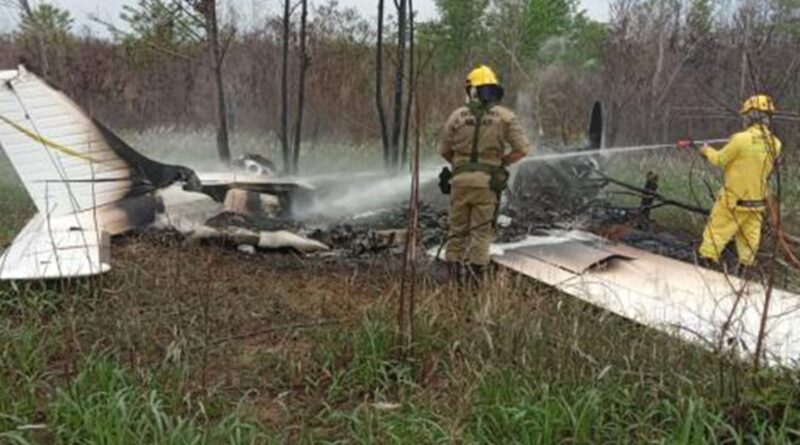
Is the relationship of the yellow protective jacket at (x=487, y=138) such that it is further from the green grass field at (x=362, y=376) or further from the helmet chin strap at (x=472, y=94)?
the green grass field at (x=362, y=376)

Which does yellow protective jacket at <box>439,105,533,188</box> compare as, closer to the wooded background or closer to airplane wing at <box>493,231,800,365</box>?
airplane wing at <box>493,231,800,365</box>

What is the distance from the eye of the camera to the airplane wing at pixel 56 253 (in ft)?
16.4

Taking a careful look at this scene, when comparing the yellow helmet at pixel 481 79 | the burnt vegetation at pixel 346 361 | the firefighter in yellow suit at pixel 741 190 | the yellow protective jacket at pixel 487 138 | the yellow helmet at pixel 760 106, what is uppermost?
the yellow helmet at pixel 481 79

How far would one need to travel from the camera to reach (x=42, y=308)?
477 centimetres

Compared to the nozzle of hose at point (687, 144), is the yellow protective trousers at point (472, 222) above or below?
below

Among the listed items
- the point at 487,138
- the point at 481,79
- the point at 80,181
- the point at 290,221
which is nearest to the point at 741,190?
the point at 487,138

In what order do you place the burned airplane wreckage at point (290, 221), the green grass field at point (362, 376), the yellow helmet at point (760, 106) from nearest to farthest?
the yellow helmet at point (760, 106) < the green grass field at point (362, 376) < the burned airplane wreckage at point (290, 221)

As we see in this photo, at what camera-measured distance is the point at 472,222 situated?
20.6ft

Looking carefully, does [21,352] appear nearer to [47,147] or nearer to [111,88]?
[47,147]

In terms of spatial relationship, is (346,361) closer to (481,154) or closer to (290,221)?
(481,154)

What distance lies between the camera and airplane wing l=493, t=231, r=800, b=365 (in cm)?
388

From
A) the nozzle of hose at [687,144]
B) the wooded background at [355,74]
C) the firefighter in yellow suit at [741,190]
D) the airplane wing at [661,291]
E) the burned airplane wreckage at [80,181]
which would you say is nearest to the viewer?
the airplane wing at [661,291]

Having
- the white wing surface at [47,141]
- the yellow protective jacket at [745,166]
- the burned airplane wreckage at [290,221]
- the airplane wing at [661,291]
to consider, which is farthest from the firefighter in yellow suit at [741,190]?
the white wing surface at [47,141]

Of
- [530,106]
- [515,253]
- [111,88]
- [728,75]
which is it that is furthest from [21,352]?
[111,88]
